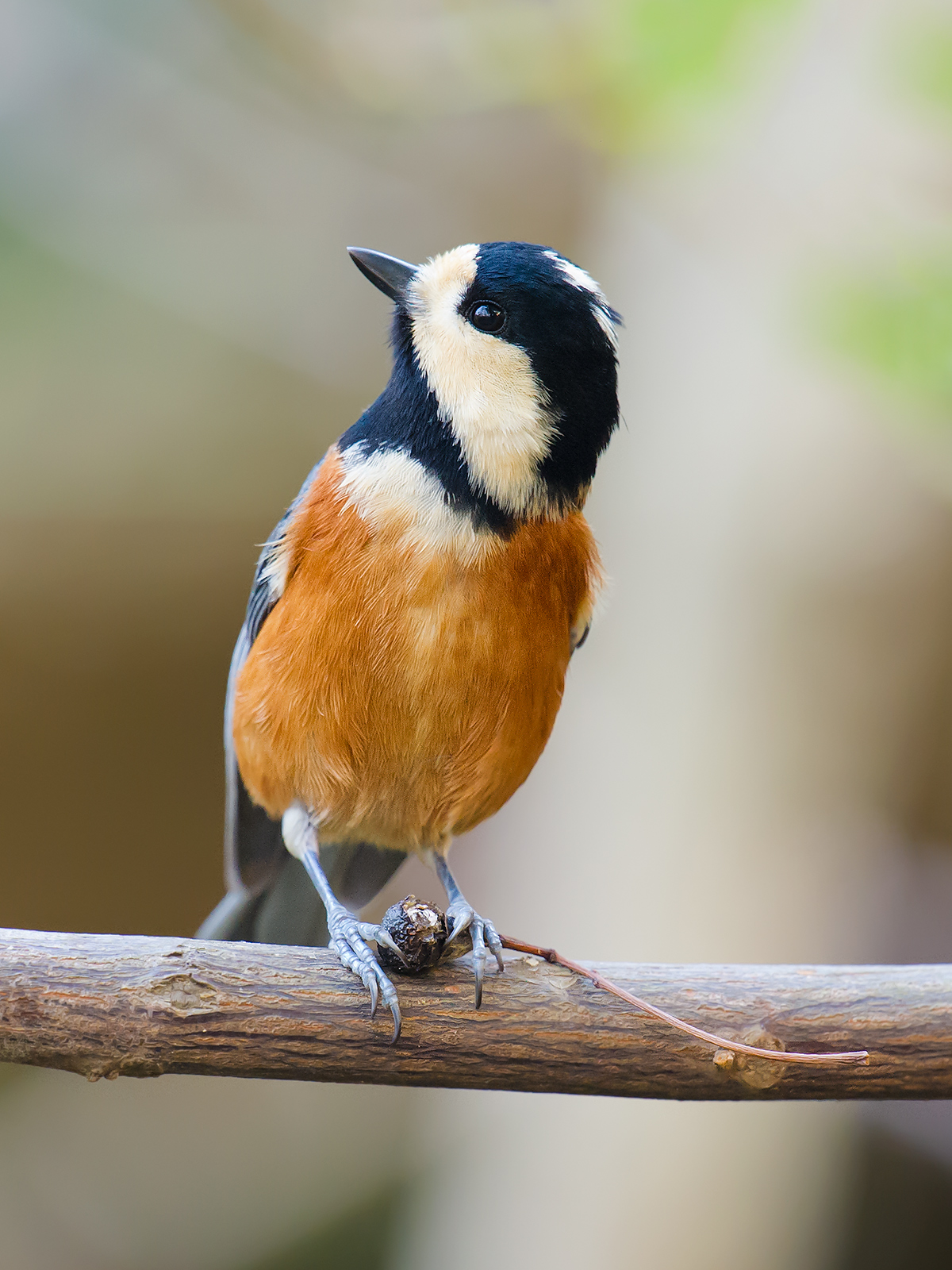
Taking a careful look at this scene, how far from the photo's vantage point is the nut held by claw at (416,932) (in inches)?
72.5

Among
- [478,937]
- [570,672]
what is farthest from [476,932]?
[570,672]

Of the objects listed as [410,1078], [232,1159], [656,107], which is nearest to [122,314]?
[656,107]

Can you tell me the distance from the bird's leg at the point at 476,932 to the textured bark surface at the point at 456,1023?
3 centimetres

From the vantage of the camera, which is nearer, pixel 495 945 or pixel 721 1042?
pixel 721 1042

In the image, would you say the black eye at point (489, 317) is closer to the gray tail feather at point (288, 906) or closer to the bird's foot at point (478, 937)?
the bird's foot at point (478, 937)

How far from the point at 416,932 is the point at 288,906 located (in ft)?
3.55

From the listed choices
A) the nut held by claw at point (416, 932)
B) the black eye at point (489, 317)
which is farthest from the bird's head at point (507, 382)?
the nut held by claw at point (416, 932)

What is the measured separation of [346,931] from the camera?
82.5 inches

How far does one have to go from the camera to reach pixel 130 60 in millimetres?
4352

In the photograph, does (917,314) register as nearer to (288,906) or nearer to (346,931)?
(346,931)

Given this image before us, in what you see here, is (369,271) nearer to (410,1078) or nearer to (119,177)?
(410,1078)

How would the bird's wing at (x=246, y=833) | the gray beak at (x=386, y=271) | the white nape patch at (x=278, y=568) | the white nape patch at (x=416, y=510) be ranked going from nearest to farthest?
1. the white nape patch at (x=416, y=510)
2. the gray beak at (x=386, y=271)
3. the white nape patch at (x=278, y=568)
4. the bird's wing at (x=246, y=833)

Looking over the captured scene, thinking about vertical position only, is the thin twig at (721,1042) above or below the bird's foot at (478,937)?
below

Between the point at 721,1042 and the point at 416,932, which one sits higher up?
the point at 416,932
